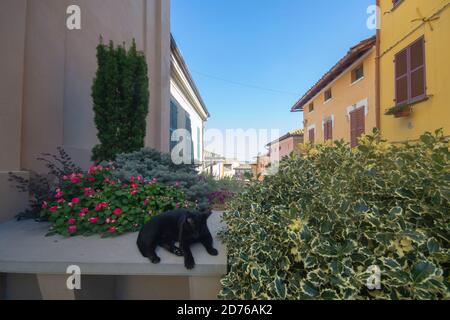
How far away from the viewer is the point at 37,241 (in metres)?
1.77

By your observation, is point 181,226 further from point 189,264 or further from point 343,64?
point 343,64

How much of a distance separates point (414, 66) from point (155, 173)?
667cm

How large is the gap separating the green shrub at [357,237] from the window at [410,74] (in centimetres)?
549

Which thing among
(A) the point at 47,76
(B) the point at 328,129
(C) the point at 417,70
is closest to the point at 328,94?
(B) the point at 328,129

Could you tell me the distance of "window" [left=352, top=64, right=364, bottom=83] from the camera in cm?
829

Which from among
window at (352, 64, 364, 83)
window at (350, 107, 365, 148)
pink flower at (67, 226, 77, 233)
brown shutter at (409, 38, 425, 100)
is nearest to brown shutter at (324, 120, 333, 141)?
window at (350, 107, 365, 148)

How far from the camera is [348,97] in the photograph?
8922 mm

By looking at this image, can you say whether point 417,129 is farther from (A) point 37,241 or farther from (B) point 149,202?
(A) point 37,241

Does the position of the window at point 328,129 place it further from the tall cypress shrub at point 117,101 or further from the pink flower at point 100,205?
the pink flower at point 100,205

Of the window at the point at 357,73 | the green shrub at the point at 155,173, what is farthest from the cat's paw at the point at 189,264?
the window at the point at 357,73

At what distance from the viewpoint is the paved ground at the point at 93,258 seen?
56.8 inches

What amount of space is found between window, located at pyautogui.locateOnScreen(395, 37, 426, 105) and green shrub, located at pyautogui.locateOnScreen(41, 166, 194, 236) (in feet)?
20.3

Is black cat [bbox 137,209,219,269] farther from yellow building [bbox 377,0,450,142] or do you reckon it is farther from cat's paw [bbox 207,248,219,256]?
yellow building [bbox 377,0,450,142]
